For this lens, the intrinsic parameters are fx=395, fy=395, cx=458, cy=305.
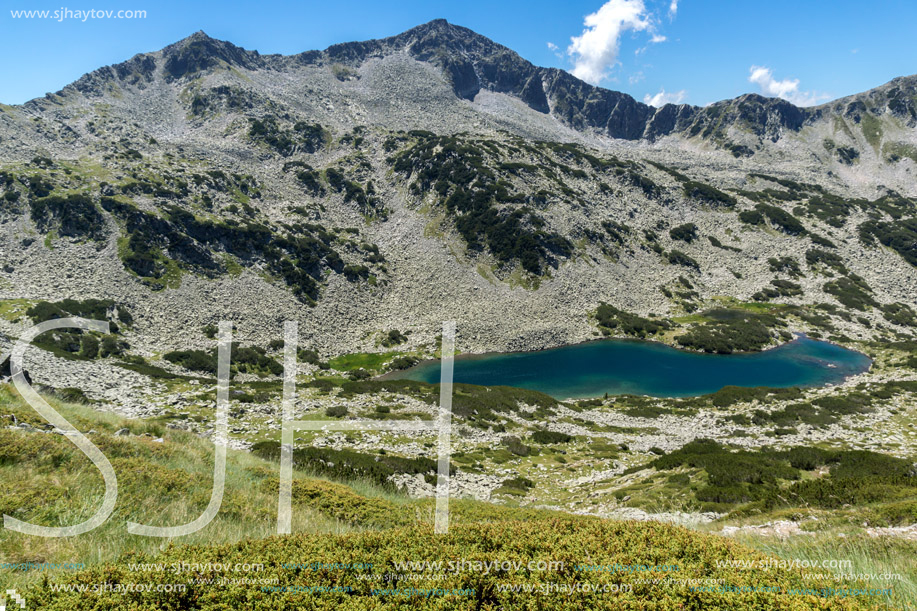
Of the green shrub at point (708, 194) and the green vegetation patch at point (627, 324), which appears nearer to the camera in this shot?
the green vegetation patch at point (627, 324)

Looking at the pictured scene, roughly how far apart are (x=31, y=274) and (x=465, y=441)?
203ft

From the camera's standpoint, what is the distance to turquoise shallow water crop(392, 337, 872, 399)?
165 ft

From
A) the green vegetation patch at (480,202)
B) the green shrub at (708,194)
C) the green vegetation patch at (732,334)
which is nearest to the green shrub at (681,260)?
the green vegetation patch at (732,334)

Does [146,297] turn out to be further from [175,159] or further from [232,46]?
[232,46]

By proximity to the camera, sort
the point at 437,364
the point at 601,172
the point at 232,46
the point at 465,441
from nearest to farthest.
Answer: the point at 465,441 < the point at 437,364 < the point at 601,172 < the point at 232,46

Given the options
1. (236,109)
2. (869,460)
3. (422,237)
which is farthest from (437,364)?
(236,109)

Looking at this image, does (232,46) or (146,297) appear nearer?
(146,297)

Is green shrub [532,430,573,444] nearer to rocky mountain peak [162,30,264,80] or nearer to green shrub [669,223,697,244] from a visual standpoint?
green shrub [669,223,697,244]

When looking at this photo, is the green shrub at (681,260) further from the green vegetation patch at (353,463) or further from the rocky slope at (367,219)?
the green vegetation patch at (353,463)

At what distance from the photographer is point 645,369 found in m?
55.8

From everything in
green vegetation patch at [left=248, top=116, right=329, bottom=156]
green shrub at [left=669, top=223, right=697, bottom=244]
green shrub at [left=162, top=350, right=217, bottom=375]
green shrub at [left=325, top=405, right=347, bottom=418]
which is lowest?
green shrub at [left=325, top=405, right=347, bottom=418]

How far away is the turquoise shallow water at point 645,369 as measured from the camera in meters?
50.4

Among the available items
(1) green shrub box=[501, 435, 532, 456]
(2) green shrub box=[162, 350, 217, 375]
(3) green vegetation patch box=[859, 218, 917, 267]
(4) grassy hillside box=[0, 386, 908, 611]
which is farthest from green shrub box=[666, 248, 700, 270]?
(4) grassy hillside box=[0, 386, 908, 611]

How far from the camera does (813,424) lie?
33781mm
